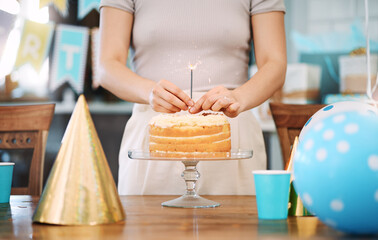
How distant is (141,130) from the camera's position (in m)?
1.52

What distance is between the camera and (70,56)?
10.8 feet

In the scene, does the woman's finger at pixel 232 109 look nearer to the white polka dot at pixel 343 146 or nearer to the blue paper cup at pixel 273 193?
the blue paper cup at pixel 273 193

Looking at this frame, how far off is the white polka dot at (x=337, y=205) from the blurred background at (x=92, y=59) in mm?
2558

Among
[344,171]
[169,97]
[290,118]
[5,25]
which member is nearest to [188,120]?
[169,97]

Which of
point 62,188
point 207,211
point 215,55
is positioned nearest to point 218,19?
point 215,55

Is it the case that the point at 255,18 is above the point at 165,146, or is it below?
above

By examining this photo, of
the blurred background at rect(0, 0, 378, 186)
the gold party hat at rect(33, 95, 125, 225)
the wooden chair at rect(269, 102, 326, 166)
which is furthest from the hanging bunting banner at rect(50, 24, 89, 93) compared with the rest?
the gold party hat at rect(33, 95, 125, 225)

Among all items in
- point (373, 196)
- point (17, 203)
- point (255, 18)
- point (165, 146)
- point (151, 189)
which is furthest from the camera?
point (255, 18)

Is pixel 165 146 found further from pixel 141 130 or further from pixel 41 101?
pixel 41 101

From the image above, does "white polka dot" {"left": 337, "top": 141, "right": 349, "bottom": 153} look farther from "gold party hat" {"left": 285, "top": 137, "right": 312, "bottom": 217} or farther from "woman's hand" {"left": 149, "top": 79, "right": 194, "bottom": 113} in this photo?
"woman's hand" {"left": 149, "top": 79, "right": 194, "bottom": 113}

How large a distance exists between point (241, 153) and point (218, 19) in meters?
0.59

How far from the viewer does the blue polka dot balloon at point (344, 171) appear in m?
0.60

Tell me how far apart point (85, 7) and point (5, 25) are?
572 mm

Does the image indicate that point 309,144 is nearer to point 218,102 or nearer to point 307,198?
point 307,198
